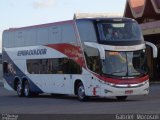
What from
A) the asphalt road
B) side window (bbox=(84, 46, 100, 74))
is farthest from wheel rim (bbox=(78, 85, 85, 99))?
side window (bbox=(84, 46, 100, 74))

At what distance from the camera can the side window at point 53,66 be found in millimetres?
27717

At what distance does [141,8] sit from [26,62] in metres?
24.7

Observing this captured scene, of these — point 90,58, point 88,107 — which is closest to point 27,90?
point 90,58

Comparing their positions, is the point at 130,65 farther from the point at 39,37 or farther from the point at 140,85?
the point at 39,37

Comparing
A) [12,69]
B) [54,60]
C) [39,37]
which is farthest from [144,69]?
[12,69]

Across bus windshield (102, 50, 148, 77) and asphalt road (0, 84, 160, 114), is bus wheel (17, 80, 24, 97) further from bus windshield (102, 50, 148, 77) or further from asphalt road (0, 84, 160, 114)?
bus windshield (102, 50, 148, 77)

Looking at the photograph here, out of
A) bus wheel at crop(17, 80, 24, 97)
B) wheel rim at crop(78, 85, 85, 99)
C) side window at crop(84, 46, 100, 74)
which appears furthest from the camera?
bus wheel at crop(17, 80, 24, 97)

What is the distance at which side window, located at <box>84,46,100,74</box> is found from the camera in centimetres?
2559

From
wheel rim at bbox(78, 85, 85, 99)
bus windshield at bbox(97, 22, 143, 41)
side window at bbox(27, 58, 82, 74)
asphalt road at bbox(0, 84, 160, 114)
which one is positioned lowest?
asphalt road at bbox(0, 84, 160, 114)

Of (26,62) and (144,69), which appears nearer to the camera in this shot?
(144,69)

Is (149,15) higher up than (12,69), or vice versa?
(149,15)

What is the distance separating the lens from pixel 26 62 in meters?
32.4

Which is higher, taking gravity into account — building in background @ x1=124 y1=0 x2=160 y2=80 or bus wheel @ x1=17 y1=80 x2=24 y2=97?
building in background @ x1=124 y1=0 x2=160 y2=80

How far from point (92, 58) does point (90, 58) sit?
0.15m
